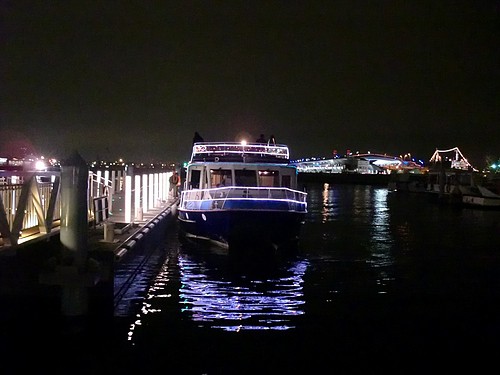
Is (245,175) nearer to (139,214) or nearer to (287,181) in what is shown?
(287,181)

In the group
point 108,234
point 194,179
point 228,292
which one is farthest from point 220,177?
point 228,292

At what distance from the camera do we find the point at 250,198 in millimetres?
20531

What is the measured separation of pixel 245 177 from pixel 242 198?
288cm

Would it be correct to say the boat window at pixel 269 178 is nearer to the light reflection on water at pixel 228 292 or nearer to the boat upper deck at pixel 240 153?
the boat upper deck at pixel 240 153

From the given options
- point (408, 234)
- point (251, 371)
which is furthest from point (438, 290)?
point (408, 234)

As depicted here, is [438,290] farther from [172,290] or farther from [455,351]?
[172,290]

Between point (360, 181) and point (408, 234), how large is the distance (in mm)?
131376

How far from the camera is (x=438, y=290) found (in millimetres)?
16172

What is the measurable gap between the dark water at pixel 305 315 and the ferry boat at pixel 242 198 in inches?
30.0

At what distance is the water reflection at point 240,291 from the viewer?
40.2 feet

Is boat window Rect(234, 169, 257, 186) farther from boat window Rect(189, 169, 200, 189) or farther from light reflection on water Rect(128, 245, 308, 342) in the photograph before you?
light reflection on water Rect(128, 245, 308, 342)

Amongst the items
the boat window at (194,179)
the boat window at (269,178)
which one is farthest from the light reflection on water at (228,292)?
the boat window at (194,179)

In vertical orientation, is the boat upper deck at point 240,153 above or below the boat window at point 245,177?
above

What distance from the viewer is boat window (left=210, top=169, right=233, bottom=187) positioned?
2333 centimetres
